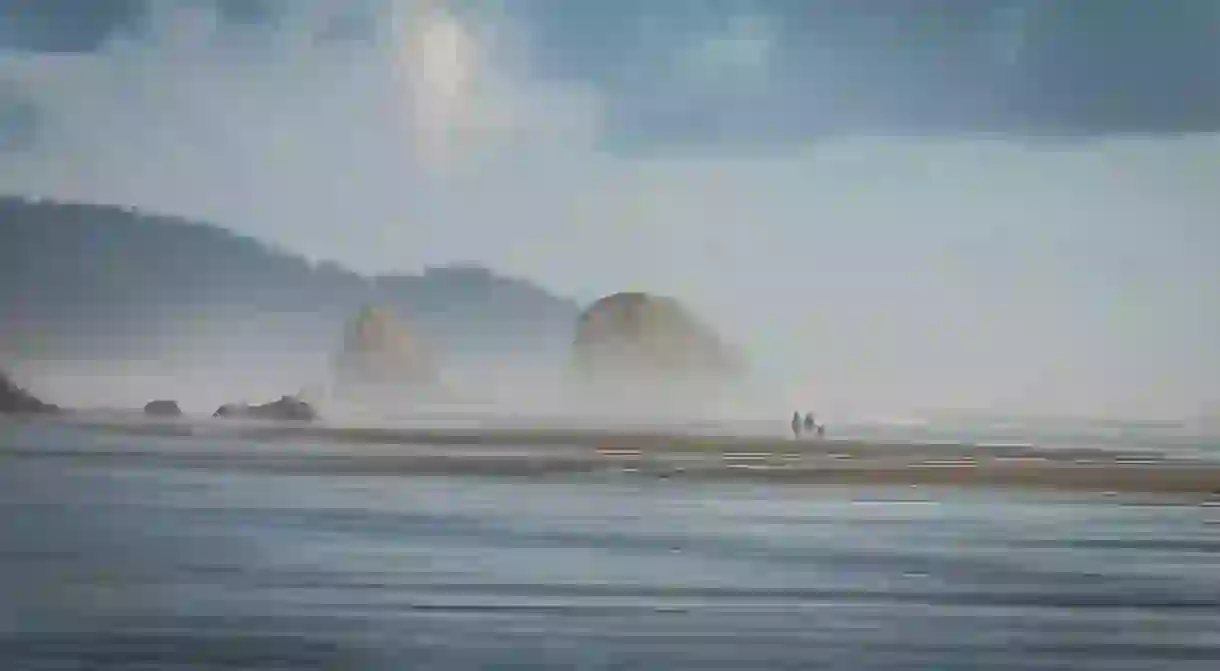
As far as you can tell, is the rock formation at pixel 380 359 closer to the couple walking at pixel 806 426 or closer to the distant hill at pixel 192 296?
the distant hill at pixel 192 296

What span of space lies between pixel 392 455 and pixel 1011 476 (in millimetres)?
1112

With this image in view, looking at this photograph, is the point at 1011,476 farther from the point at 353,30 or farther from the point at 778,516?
the point at 353,30

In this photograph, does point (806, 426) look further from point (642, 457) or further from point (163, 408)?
point (163, 408)

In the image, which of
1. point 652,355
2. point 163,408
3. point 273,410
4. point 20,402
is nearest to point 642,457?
point 652,355

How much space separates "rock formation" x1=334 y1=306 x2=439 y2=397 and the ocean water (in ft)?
0.56

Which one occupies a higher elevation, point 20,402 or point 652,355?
point 652,355

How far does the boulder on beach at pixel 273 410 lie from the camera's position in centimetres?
243

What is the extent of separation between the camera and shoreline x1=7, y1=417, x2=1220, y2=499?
239cm

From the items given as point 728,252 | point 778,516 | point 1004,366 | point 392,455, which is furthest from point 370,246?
point 1004,366

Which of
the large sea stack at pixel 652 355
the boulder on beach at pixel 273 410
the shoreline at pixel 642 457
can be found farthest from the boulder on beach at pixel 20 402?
the large sea stack at pixel 652 355

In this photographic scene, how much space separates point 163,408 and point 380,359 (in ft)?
1.33

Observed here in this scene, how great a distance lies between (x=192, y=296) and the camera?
2467mm

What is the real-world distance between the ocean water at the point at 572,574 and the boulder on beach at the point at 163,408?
0.05 m

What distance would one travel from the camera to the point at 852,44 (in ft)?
8.04
